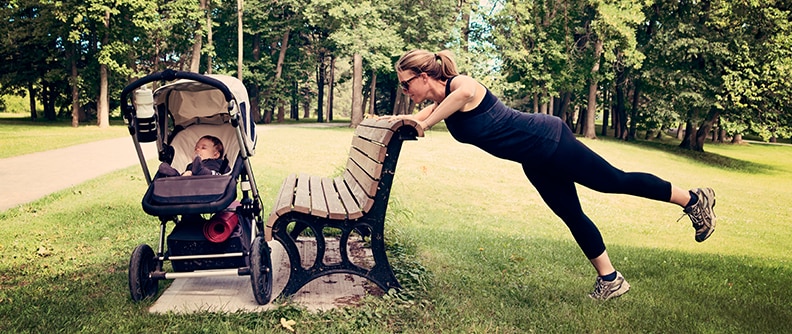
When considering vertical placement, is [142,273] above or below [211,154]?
below

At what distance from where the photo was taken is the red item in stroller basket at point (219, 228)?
3.93m

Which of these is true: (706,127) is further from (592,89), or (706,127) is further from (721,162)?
(592,89)

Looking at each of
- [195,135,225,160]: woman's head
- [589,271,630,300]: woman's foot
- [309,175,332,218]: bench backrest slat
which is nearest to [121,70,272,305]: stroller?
[195,135,225,160]: woman's head

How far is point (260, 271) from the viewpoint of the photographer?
12.4ft

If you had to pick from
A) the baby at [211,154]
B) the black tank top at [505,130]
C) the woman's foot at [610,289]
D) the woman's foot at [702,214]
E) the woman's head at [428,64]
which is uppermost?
the woman's head at [428,64]

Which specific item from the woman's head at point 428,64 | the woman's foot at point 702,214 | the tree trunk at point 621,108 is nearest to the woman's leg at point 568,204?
the woman's foot at point 702,214

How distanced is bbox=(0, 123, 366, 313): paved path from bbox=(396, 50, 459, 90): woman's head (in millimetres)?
1640

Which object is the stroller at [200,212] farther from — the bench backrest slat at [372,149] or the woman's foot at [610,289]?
the woman's foot at [610,289]

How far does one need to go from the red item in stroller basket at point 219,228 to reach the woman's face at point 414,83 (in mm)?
1507

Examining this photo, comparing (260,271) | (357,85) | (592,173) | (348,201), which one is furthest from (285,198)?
(357,85)

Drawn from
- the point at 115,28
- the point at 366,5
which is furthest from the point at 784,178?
the point at 115,28

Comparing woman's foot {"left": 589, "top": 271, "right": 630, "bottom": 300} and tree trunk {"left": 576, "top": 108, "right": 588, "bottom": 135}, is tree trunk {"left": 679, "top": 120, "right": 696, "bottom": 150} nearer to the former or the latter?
tree trunk {"left": 576, "top": 108, "right": 588, "bottom": 135}

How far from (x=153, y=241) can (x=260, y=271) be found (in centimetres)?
237

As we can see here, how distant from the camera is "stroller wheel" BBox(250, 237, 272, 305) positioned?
3699mm
